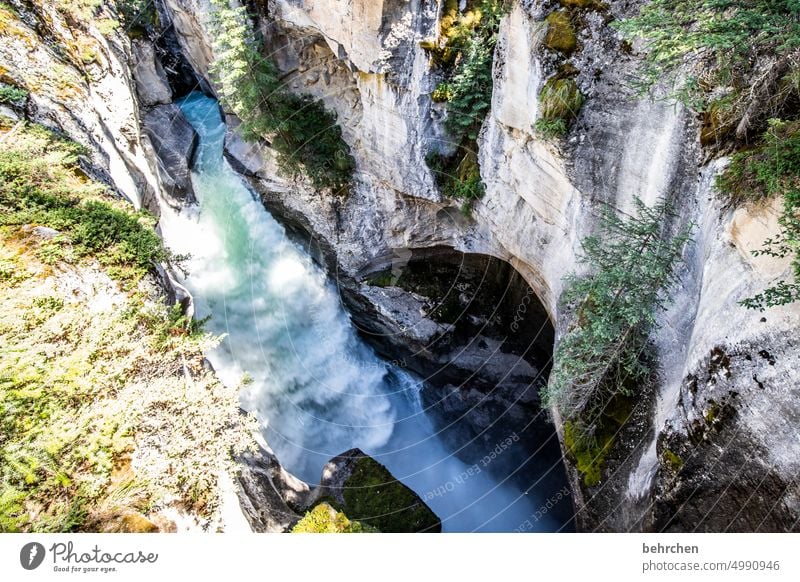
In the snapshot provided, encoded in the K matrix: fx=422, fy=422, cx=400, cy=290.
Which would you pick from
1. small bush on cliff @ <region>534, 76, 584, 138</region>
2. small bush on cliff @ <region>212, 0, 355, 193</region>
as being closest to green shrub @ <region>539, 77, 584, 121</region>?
small bush on cliff @ <region>534, 76, 584, 138</region>

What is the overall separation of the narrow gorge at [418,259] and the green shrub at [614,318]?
0.13 meters

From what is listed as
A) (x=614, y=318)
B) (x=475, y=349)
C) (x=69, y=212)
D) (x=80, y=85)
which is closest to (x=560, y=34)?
(x=614, y=318)

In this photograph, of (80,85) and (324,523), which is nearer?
(324,523)

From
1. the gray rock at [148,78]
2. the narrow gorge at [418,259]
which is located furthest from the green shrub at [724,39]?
the gray rock at [148,78]

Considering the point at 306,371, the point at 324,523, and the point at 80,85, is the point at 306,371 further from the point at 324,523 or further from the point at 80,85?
the point at 80,85

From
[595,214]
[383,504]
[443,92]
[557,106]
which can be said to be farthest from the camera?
[443,92]

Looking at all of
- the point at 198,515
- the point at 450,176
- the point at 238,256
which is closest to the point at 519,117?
the point at 450,176

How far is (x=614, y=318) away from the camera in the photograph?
28.1ft

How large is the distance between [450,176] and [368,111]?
15.2ft

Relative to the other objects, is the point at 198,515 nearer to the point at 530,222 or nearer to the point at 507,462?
the point at 530,222

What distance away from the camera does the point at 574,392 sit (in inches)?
365

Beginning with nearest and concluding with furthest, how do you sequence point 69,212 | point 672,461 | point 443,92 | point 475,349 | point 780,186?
point 780,186 < point 672,461 < point 69,212 < point 443,92 < point 475,349

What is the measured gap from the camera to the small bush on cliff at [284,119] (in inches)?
684
